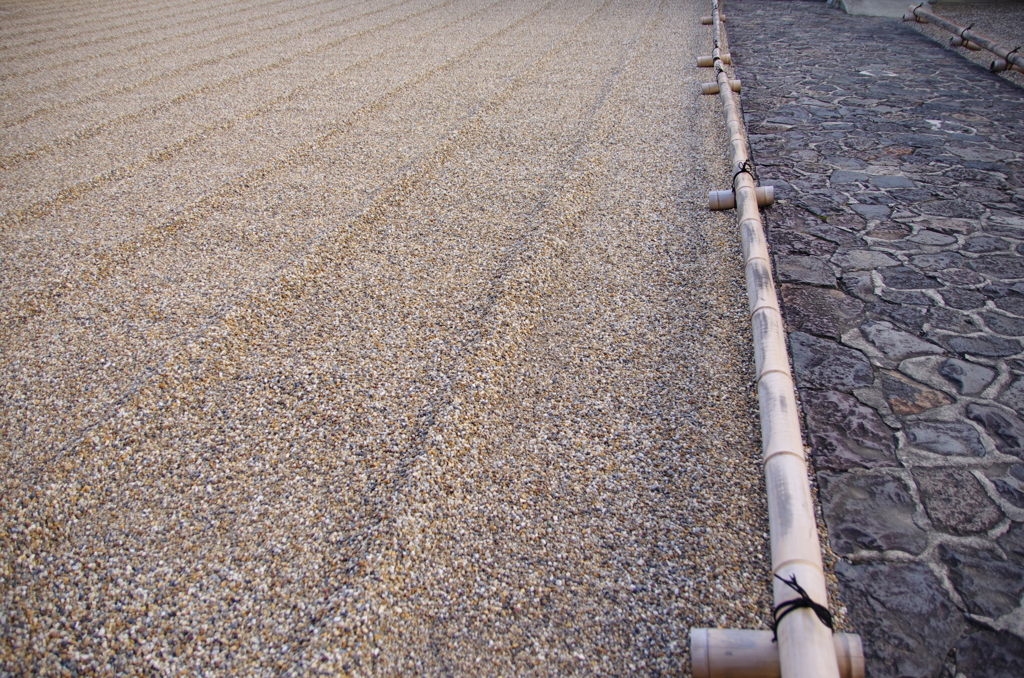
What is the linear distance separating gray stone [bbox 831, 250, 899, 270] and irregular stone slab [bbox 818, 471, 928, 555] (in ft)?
4.78

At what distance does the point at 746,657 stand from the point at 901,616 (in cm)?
49

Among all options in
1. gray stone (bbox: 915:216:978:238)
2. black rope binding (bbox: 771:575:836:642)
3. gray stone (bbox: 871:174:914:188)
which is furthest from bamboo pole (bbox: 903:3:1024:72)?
black rope binding (bbox: 771:575:836:642)

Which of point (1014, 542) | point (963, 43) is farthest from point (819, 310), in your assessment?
point (963, 43)

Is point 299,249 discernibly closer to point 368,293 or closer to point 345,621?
point 368,293

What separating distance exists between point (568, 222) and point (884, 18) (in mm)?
8489

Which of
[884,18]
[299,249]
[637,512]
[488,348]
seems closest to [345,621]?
[637,512]

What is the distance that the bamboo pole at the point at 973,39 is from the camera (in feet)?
20.0

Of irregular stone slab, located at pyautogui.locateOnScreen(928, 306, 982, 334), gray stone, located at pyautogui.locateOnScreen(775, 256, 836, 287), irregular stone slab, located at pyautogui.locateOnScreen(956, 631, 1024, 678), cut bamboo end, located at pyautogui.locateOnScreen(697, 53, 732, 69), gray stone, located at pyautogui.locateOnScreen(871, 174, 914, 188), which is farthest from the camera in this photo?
cut bamboo end, located at pyautogui.locateOnScreen(697, 53, 732, 69)

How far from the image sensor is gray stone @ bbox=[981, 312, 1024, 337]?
2.62 meters

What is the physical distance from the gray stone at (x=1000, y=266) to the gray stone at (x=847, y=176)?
1.08m

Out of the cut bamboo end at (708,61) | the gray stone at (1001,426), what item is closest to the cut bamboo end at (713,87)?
the cut bamboo end at (708,61)

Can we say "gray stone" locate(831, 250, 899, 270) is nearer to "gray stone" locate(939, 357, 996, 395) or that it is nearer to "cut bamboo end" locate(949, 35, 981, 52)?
"gray stone" locate(939, 357, 996, 395)

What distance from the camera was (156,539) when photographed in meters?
1.75

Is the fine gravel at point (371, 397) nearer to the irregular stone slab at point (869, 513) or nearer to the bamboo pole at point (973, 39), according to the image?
the irregular stone slab at point (869, 513)
